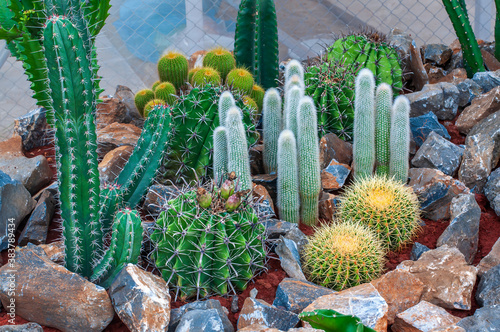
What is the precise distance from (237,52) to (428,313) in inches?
133

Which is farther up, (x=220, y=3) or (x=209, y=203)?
(x=220, y=3)

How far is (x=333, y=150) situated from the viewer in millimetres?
4000

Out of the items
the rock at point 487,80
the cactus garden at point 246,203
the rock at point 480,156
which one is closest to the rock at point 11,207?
the cactus garden at point 246,203

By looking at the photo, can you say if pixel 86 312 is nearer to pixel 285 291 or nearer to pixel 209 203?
pixel 209 203

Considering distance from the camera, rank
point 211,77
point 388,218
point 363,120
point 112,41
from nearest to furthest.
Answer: point 388,218 < point 363,120 < point 211,77 < point 112,41

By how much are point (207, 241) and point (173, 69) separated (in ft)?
8.40

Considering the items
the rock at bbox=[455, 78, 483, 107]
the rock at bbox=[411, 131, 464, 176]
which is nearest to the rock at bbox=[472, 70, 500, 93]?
the rock at bbox=[455, 78, 483, 107]

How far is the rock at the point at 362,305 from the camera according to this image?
2.54m

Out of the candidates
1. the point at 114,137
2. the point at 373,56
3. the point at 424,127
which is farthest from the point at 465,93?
the point at 114,137

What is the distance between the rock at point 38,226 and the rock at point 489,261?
8.73 ft

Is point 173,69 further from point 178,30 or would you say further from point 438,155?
point 438,155

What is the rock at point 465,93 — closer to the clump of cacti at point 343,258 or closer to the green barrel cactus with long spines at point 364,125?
the green barrel cactus with long spines at point 364,125

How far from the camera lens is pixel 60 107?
2539 mm

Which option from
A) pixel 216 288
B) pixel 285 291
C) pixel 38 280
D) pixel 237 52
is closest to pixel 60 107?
pixel 38 280
